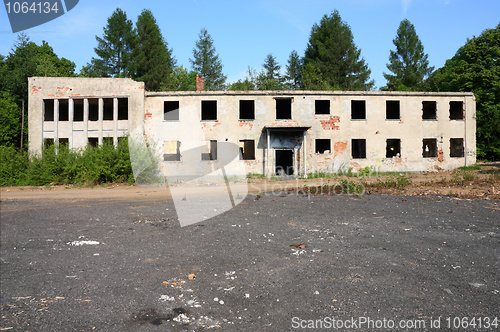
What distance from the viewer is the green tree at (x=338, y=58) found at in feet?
140

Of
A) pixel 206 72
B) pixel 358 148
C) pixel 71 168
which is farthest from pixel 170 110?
pixel 206 72

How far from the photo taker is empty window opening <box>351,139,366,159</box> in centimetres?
2289

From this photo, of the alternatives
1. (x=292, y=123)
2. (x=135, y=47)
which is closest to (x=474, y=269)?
(x=292, y=123)

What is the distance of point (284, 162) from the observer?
2280 cm

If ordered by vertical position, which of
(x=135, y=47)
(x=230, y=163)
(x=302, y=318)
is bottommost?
(x=302, y=318)

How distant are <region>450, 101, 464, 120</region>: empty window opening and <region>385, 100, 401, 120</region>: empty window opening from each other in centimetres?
414

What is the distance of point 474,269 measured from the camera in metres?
4.12

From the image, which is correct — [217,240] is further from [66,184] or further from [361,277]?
[66,184]

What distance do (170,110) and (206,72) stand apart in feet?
83.4

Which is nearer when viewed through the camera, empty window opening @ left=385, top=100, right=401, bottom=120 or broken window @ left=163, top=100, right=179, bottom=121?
broken window @ left=163, top=100, right=179, bottom=121

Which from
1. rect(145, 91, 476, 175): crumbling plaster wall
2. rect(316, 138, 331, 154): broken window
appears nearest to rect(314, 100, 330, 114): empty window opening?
rect(145, 91, 476, 175): crumbling plaster wall

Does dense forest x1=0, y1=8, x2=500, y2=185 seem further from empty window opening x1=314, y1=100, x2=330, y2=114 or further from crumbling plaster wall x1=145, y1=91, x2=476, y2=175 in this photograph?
empty window opening x1=314, y1=100, x2=330, y2=114

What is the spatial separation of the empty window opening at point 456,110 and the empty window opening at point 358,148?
23.8 feet

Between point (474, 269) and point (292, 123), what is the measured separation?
1782 centimetres
